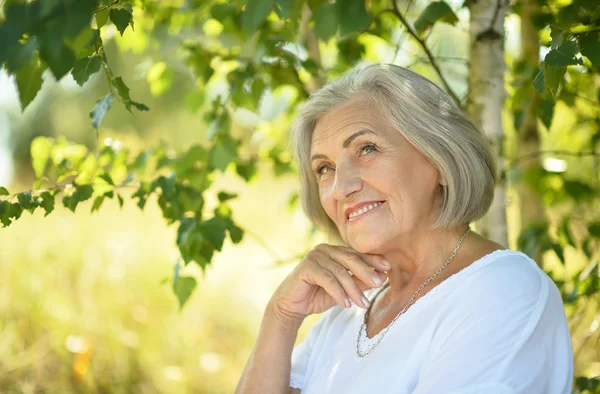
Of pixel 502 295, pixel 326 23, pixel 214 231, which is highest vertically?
pixel 326 23

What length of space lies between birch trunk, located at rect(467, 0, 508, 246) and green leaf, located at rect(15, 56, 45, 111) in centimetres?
161

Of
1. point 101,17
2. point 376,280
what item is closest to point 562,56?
point 376,280

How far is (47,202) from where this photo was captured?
186cm

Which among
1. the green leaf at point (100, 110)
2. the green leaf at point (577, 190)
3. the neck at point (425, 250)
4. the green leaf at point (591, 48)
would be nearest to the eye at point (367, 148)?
the neck at point (425, 250)

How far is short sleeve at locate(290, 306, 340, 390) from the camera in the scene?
2.17 m

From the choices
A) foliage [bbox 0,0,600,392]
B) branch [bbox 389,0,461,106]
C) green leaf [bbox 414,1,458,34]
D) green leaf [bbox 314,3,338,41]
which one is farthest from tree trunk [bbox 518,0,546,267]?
green leaf [bbox 314,3,338,41]

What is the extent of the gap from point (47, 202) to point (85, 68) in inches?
19.8

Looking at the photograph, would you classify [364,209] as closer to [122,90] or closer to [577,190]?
[122,90]

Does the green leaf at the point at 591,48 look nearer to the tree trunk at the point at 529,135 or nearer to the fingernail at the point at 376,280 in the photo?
the fingernail at the point at 376,280

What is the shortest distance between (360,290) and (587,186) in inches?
56.8

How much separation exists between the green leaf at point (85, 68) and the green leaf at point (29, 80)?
33cm

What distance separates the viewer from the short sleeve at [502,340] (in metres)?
1.49

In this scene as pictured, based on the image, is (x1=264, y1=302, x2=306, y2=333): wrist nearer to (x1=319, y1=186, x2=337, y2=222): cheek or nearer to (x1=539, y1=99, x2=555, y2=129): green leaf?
(x1=319, y1=186, x2=337, y2=222): cheek

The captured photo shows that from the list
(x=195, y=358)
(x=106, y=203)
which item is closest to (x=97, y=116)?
(x=195, y=358)
